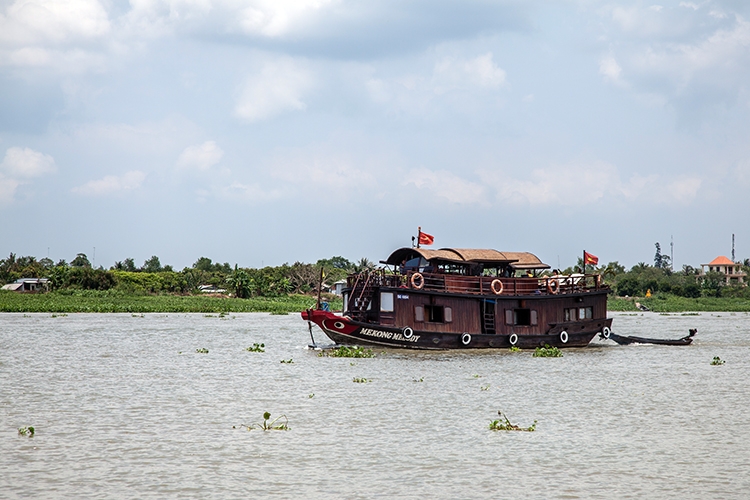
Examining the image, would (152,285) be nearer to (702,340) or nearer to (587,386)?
(702,340)

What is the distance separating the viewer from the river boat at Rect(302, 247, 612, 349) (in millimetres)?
36906

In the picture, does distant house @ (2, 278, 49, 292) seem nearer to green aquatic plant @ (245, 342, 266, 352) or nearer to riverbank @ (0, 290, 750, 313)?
riverbank @ (0, 290, 750, 313)

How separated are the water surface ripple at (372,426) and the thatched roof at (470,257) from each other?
177 inches

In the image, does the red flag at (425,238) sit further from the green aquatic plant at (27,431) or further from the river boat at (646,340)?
A: the green aquatic plant at (27,431)

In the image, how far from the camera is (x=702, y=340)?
50469mm

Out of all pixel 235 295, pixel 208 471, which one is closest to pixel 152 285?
pixel 235 295

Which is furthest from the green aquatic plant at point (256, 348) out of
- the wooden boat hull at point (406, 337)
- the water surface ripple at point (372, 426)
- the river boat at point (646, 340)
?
the river boat at point (646, 340)

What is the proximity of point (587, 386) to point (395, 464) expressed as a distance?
13172 mm

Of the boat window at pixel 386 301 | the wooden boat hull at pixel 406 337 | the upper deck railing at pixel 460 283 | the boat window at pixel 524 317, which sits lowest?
the wooden boat hull at pixel 406 337

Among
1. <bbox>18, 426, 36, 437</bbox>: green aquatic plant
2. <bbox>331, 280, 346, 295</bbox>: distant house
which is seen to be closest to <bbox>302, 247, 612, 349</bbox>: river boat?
<bbox>18, 426, 36, 437</bbox>: green aquatic plant

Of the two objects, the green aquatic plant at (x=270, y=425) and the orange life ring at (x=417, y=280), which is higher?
the orange life ring at (x=417, y=280)

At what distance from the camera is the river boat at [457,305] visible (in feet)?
121

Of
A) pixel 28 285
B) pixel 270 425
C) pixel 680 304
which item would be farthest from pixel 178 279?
pixel 270 425

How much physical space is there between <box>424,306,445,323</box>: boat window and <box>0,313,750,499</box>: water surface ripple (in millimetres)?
1796
